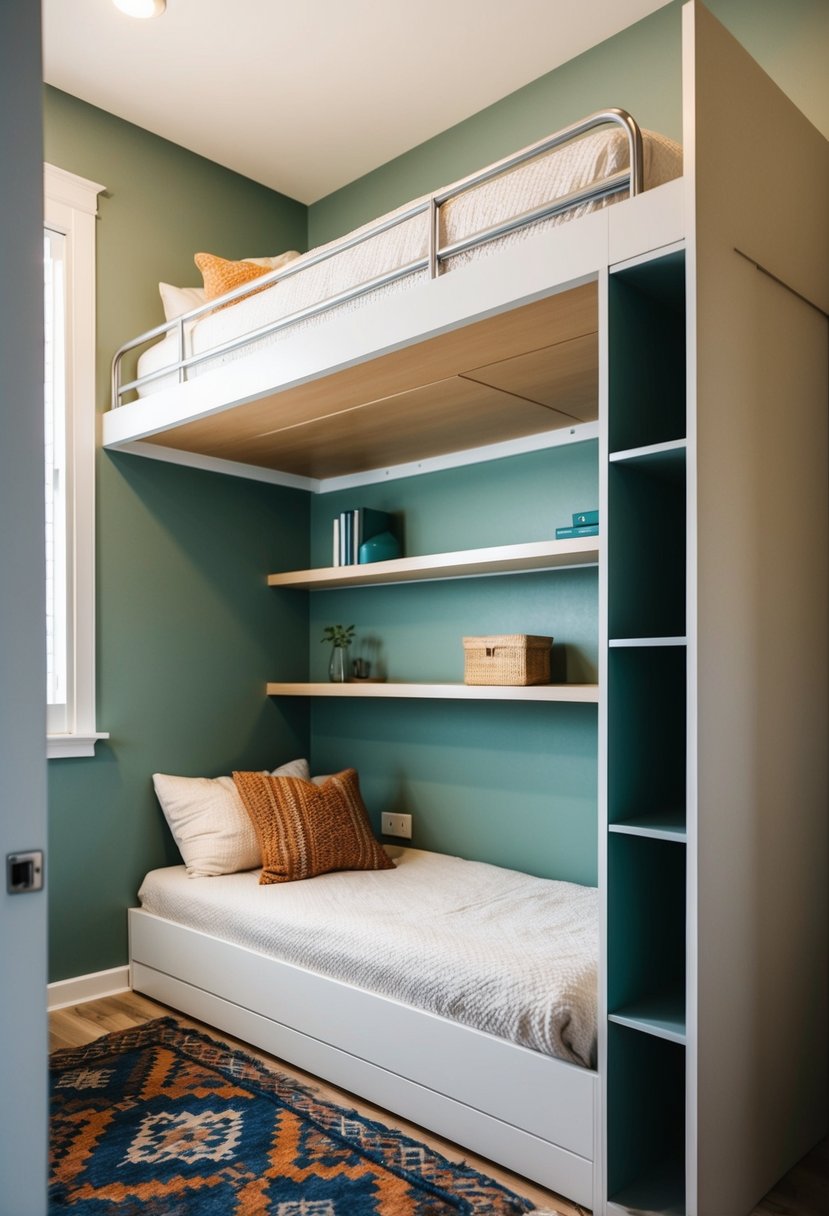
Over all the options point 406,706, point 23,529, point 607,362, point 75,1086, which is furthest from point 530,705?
point 23,529

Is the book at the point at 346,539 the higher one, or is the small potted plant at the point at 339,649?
the book at the point at 346,539

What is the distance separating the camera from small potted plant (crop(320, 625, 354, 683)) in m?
3.51

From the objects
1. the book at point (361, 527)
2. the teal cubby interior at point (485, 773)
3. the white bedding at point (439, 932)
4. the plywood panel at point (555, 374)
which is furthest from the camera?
the book at point (361, 527)

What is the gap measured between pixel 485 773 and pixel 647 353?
1632mm

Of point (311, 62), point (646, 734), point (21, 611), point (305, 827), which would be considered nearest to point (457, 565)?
point (305, 827)

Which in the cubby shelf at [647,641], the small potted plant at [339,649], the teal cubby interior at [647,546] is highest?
the teal cubby interior at [647,546]

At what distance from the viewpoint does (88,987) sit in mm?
2979

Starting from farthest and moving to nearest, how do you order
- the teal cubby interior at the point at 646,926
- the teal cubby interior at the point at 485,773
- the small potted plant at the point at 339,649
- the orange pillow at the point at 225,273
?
1. the small potted plant at the point at 339,649
2. the orange pillow at the point at 225,273
3. the teal cubby interior at the point at 485,773
4. the teal cubby interior at the point at 646,926

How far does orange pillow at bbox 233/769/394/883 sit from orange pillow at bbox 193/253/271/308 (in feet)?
5.30

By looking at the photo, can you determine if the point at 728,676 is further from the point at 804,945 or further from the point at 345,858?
the point at 345,858

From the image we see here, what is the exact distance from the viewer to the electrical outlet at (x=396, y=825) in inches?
132

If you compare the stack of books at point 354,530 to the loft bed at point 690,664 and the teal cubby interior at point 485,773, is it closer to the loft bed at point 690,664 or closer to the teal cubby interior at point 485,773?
the teal cubby interior at point 485,773

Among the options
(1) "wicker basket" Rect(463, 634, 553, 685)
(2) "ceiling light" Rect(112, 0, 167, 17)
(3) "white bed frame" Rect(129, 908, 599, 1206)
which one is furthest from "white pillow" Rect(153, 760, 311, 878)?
(2) "ceiling light" Rect(112, 0, 167, 17)

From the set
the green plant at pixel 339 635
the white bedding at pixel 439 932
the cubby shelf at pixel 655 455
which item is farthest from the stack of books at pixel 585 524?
the green plant at pixel 339 635
